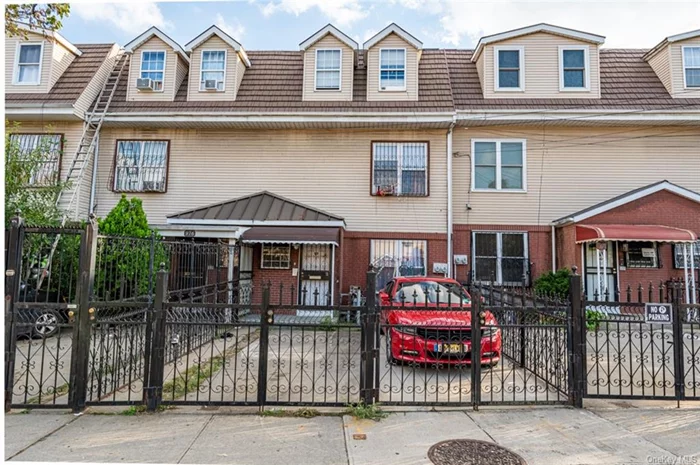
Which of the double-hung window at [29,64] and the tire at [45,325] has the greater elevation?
the double-hung window at [29,64]

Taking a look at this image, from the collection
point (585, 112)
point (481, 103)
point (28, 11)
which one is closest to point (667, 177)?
point (585, 112)

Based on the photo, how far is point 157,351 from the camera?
489 cm

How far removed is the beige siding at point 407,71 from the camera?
12891 millimetres

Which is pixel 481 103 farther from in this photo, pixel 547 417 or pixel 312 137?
pixel 547 417

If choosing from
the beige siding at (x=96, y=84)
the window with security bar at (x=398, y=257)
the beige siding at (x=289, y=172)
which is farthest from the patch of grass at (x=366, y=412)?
the beige siding at (x=96, y=84)

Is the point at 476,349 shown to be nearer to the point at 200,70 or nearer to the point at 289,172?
the point at 289,172

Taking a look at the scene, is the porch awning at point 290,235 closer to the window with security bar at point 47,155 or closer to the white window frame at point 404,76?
the white window frame at point 404,76

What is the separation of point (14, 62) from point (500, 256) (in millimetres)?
17134

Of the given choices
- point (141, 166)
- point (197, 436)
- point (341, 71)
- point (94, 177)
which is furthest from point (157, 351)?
point (341, 71)

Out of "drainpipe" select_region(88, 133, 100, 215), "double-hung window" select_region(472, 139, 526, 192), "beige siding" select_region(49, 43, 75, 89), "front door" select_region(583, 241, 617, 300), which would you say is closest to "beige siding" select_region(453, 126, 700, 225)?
"double-hung window" select_region(472, 139, 526, 192)

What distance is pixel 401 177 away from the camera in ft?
42.0

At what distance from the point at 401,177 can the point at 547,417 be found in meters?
9.04

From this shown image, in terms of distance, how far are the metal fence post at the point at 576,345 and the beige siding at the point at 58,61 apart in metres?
15.8

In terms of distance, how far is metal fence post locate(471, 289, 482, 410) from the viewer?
4953mm
